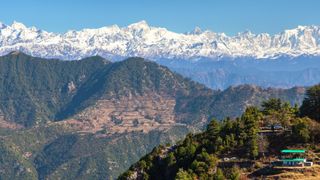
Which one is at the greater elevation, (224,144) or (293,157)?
(224,144)

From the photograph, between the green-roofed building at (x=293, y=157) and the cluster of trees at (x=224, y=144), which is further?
the cluster of trees at (x=224, y=144)

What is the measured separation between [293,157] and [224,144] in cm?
2148

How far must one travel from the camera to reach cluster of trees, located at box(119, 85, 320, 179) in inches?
5595

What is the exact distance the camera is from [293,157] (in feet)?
448

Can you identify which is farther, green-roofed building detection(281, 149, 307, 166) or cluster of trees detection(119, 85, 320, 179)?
cluster of trees detection(119, 85, 320, 179)

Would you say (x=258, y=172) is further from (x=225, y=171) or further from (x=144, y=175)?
(x=144, y=175)

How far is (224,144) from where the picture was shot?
15338cm

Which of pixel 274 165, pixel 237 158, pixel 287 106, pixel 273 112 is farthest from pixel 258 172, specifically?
pixel 287 106

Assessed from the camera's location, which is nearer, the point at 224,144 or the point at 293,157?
the point at 293,157

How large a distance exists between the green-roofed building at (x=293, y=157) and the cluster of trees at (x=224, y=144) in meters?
6.89

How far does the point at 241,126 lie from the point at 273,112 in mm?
24427

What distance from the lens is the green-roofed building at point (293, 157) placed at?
130250 mm

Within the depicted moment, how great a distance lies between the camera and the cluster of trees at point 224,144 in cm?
14212

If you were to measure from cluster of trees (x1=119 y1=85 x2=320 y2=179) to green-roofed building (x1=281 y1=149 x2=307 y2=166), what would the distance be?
6890mm
